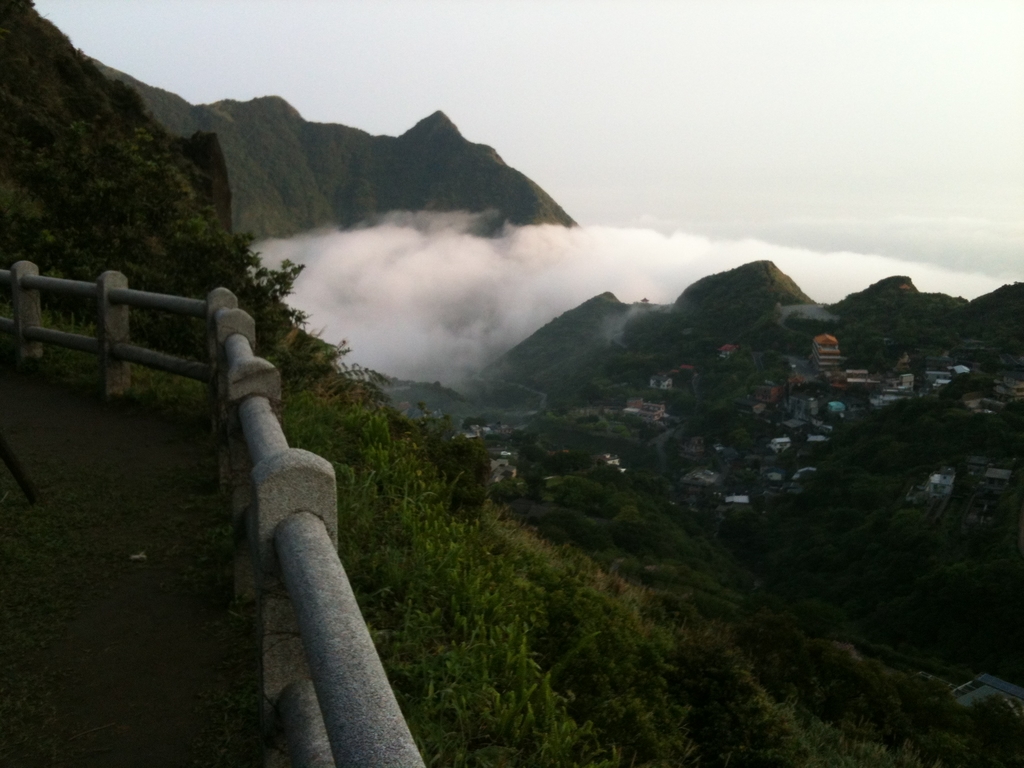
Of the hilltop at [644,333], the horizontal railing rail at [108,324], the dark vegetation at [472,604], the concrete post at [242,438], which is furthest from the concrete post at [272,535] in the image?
the hilltop at [644,333]

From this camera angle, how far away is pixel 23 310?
701 centimetres

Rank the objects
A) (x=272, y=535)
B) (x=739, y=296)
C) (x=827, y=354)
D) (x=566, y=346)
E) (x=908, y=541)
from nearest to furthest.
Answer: (x=272, y=535) → (x=908, y=541) → (x=827, y=354) → (x=739, y=296) → (x=566, y=346)

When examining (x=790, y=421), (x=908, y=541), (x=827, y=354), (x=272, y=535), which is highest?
(x=272, y=535)

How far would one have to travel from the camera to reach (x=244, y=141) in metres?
160

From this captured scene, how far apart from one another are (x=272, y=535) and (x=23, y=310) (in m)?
6.26

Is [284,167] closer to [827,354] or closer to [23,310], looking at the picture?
[827,354]

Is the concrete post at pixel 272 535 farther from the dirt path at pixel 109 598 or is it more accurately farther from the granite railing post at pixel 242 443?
the granite railing post at pixel 242 443

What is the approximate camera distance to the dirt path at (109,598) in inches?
107

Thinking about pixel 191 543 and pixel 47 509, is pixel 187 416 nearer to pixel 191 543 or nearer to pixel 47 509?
pixel 47 509

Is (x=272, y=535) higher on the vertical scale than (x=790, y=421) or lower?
higher

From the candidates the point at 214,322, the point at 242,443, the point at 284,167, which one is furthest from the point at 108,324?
the point at 284,167

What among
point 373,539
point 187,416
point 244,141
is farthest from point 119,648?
point 244,141

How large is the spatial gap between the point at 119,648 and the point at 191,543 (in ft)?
3.10

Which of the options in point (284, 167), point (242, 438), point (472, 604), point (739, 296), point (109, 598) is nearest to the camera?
point (242, 438)
